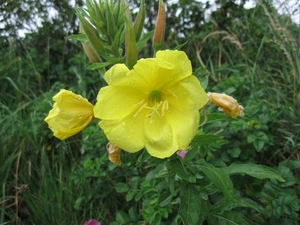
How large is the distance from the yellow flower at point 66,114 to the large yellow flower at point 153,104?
0.47 feet

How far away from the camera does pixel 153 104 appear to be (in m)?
1.29

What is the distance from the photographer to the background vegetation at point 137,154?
1854 millimetres

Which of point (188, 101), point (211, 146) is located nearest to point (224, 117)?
point (188, 101)

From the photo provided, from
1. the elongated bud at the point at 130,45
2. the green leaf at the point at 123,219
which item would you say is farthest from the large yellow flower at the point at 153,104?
the green leaf at the point at 123,219

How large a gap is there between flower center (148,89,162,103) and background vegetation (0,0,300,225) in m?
0.27

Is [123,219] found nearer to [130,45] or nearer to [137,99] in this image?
[137,99]

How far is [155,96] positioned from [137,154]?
1.10 meters

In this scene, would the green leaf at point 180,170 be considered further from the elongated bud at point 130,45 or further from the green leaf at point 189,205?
the elongated bud at point 130,45

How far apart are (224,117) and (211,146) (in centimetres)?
43

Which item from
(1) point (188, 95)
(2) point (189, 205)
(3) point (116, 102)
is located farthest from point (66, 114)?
(2) point (189, 205)

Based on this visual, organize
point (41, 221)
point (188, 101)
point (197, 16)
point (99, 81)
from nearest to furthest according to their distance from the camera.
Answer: point (188, 101) < point (41, 221) < point (99, 81) < point (197, 16)

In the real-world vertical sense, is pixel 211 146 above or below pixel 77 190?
above

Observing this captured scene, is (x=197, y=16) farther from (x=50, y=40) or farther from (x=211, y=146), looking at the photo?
(x=211, y=146)

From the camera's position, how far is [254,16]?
142 inches
